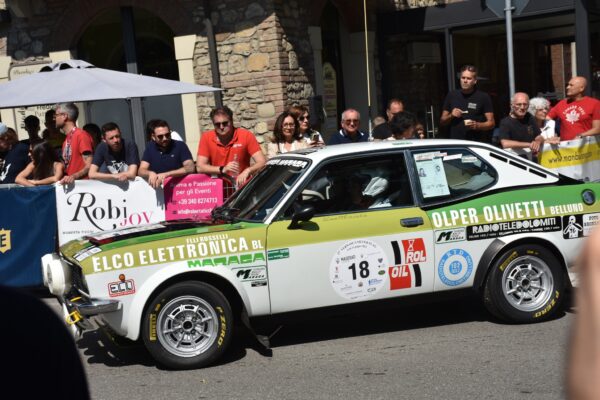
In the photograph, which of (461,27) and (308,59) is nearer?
(308,59)

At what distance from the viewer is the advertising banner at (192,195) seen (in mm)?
9086

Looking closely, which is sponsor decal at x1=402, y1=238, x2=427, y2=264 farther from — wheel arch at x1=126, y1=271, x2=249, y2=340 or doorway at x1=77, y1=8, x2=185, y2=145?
doorway at x1=77, y1=8, x2=185, y2=145

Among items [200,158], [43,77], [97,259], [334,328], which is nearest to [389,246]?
[334,328]

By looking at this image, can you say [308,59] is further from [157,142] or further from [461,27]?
[157,142]

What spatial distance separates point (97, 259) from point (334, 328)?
89.8 inches

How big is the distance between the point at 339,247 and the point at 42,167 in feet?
15.4

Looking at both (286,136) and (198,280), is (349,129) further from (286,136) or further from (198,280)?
(198,280)

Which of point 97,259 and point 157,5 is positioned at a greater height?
point 157,5

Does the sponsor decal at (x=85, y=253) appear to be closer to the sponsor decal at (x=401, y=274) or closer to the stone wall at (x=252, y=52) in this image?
the sponsor decal at (x=401, y=274)

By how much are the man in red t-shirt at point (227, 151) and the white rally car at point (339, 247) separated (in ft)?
5.26

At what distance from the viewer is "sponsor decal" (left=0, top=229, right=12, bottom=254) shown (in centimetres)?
926

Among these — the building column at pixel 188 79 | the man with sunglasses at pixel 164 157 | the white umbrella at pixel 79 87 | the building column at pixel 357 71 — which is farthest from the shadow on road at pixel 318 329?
the building column at pixel 357 71

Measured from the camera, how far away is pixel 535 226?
23.2ft

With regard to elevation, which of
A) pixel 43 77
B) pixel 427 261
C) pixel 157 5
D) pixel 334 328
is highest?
pixel 157 5
